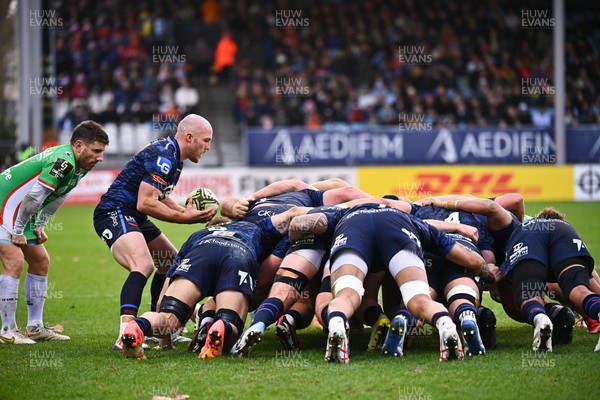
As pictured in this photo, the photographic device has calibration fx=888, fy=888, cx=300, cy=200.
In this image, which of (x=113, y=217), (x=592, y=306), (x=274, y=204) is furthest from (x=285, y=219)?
(x=592, y=306)

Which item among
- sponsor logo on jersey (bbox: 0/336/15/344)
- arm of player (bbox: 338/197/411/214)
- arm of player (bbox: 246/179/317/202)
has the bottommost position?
sponsor logo on jersey (bbox: 0/336/15/344)

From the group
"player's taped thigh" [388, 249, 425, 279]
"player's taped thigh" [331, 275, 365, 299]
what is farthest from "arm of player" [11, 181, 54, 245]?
"player's taped thigh" [388, 249, 425, 279]

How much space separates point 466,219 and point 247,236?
2045 mm

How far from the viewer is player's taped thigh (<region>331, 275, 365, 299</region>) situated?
685 centimetres

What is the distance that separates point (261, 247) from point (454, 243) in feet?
5.65

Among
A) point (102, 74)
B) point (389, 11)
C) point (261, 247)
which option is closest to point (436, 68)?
point (389, 11)

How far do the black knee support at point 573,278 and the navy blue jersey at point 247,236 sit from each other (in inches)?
96.4

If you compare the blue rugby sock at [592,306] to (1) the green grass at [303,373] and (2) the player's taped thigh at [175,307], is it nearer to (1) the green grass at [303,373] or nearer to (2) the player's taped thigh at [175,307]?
(1) the green grass at [303,373]

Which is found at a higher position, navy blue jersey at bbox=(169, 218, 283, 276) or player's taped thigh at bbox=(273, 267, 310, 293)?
navy blue jersey at bbox=(169, 218, 283, 276)

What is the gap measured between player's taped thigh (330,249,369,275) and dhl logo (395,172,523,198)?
650 inches

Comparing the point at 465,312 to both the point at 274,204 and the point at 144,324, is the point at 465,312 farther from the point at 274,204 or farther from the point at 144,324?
the point at 144,324

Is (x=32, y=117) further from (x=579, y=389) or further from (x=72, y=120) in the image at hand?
(x=579, y=389)

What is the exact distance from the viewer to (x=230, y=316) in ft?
23.2

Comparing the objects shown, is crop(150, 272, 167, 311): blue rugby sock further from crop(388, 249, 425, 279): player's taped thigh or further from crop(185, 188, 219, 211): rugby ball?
crop(388, 249, 425, 279): player's taped thigh
